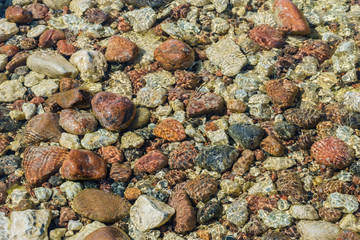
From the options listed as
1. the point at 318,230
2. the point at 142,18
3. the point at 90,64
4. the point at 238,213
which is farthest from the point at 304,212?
the point at 142,18

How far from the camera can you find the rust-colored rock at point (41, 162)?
611 cm

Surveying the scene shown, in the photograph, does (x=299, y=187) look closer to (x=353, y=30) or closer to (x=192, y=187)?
(x=192, y=187)

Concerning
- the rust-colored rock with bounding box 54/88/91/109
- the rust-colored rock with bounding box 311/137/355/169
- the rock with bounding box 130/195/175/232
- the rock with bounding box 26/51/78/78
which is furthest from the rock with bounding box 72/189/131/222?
the rust-colored rock with bounding box 311/137/355/169

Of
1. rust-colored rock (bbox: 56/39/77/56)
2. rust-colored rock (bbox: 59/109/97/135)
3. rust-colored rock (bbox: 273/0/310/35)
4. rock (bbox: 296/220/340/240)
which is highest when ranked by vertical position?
rust-colored rock (bbox: 273/0/310/35)

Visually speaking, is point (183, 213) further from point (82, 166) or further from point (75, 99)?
point (75, 99)

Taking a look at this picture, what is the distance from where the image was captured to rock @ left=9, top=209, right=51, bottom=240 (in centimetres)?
544

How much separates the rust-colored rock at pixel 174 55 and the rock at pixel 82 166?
2473 millimetres

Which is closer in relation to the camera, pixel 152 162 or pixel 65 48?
pixel 152 162

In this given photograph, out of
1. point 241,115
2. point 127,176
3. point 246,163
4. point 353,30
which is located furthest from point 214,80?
point 353,30

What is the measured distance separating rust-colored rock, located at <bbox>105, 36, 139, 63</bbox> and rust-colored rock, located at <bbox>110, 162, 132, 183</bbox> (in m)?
2.48

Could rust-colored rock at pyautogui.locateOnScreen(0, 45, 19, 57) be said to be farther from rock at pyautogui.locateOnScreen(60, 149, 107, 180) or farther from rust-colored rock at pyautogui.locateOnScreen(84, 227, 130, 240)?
rust-colored rock at pyautogui.locateOnScreen(84, 227, 130, 240)

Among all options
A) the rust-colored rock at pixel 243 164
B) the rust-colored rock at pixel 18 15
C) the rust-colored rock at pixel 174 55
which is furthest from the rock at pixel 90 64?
the rust-colored rock at pixel 243 164

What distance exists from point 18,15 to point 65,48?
6.03 ft

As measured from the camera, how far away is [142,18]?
8.41m
